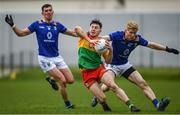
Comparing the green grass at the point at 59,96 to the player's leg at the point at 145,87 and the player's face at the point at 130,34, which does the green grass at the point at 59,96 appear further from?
the player's face at the point at 130,34

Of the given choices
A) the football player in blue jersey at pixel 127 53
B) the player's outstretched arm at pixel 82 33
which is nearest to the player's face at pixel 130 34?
the football player in blue jersey at pixel 127 53

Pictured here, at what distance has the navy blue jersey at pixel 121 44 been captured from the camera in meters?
19.0

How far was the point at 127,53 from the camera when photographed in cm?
1925

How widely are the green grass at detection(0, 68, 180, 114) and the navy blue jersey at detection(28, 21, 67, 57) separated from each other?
1380 millimetres

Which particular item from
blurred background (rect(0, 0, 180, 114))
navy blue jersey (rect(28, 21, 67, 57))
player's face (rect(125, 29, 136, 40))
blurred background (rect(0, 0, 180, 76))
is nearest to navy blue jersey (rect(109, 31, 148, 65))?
player's face (rect(125, 29, 136, 40))

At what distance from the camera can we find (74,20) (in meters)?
41.2

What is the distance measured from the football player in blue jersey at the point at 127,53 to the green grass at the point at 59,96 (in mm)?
326

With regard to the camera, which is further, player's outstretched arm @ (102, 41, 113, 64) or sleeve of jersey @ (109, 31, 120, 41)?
sleeve of jersey @ (109, 31, 120, 41)

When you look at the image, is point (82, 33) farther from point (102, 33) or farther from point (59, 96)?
point (102, 33)

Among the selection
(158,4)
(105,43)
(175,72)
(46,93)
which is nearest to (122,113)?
(105,43)

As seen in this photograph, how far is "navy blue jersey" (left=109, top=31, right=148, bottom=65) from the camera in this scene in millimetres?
18969

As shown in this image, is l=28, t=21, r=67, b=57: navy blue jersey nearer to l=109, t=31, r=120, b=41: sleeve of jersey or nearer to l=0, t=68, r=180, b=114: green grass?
l=0, t=68, r=180, b=114: green grass

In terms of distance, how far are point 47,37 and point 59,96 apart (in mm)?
5922

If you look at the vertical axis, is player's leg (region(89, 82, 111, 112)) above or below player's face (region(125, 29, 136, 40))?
below
